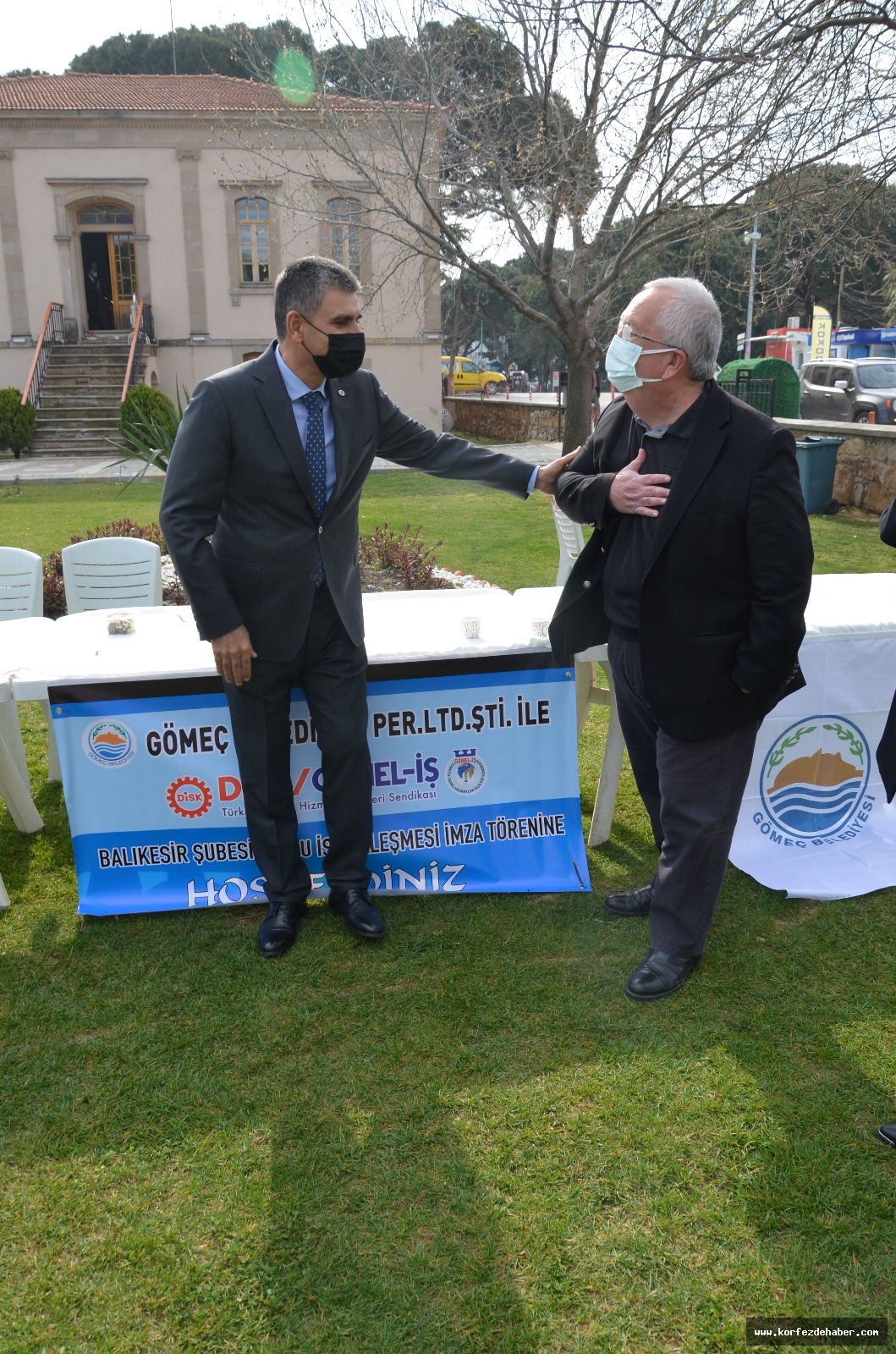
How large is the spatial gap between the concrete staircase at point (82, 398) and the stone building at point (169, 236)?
22cm

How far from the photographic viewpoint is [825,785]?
3840 millimetres

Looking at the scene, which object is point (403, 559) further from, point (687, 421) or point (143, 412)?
point (687, 421)

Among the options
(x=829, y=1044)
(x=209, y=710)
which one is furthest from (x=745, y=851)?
(x=209, y=710)

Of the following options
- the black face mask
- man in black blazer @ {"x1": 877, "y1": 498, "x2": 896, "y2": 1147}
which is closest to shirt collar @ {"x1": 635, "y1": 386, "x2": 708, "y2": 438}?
man in black blazer @ {"x1": 877, "y1": 498, "x2": 896, "y2": 1147}

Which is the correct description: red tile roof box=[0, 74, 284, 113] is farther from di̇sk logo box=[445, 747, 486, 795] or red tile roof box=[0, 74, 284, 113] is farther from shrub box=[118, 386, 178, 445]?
di̇sk logo box=[445, 747, 486, 795]

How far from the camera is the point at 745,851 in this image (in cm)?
378

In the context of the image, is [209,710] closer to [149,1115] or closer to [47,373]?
[149,1115]

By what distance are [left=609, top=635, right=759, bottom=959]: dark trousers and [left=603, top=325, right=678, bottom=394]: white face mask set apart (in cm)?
78

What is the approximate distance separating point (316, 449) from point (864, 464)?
36.6 ft

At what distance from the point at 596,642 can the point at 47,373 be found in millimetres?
24380

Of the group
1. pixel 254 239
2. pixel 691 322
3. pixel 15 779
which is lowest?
pixel 15 779

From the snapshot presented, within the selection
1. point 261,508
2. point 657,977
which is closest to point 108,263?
point 261,508

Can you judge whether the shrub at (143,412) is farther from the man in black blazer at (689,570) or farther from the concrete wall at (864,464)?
the concrete wall at (864,464)

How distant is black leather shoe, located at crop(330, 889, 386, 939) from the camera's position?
11.0ft
